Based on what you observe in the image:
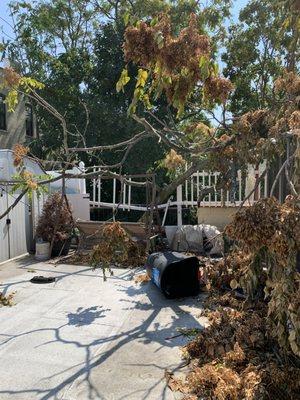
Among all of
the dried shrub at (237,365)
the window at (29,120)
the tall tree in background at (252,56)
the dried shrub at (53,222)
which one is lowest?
the dried shrub at (237,365)

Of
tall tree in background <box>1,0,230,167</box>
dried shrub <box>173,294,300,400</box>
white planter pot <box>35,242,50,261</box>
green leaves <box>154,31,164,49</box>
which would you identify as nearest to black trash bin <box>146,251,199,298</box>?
dried shrub <box>173,294,300,400</box>

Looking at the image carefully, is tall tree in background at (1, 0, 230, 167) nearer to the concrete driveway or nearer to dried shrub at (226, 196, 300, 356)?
the concrete driveway

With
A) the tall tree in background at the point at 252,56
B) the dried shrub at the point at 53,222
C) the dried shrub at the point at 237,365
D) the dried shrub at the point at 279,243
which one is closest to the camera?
the dried shrub at the point at 279,243

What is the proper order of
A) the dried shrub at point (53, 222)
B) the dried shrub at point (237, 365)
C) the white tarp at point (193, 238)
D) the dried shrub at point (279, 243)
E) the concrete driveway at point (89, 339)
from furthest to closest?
the dried shrub at point (53, 222) → the white tarp at point (193, 238) → the concrete driveway at point (89, 339) → the dried shrub at point (237, 365) → the dried shrub at point (279, 243)

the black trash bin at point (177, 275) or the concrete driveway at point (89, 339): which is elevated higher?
the black trash bin at point (177, 275)

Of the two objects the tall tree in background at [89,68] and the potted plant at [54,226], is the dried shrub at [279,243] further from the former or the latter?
the tall tree in background at [89,68]

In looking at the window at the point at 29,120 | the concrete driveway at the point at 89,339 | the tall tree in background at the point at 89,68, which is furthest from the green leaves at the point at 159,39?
the window at the point at 29,120

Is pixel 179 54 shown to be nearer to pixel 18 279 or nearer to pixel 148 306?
pixel 148 306

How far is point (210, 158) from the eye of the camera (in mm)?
6289

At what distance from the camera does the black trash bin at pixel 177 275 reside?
21.2ft

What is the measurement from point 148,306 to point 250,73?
A: 13990 millimetres

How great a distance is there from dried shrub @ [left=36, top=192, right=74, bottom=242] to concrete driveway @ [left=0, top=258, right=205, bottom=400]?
2342 mm

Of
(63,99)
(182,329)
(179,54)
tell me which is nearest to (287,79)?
(179,54)

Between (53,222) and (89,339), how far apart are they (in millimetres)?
5631
